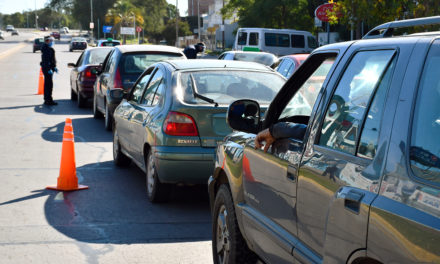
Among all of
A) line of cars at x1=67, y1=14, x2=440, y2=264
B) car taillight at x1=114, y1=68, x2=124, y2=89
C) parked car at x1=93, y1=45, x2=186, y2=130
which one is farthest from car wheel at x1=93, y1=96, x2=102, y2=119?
line of cars at x1=67, y1=14, x2=440, y2=264

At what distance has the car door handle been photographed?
2.92 meters

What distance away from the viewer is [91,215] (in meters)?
7.27

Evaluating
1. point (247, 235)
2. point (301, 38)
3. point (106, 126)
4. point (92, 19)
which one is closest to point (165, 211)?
point (247, 235)

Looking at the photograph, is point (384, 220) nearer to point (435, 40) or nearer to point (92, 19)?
point (435, 40)

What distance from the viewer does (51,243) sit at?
20.3 ft

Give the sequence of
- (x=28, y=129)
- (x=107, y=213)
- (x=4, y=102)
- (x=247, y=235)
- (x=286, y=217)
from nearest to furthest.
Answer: (x=286, y=217), (x=247, y=235), (x=107, y=213), (x=28, y=129), (x=4, y=102)

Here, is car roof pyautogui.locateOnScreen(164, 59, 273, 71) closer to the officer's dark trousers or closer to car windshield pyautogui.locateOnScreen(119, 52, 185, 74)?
car windshield pyautogui.locateOnScreen(119, 52, 185, 74)

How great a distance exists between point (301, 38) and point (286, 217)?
95.7 feet

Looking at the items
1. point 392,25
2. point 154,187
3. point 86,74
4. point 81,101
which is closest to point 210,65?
point 154,187

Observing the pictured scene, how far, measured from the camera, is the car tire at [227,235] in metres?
4.82

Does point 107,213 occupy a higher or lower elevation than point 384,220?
lower

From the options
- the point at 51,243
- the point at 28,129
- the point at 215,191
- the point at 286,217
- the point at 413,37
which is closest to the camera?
the point at 413,37

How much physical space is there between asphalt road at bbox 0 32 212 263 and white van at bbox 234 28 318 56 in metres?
20.0

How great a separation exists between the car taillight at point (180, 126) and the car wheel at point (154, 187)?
0.44 m
